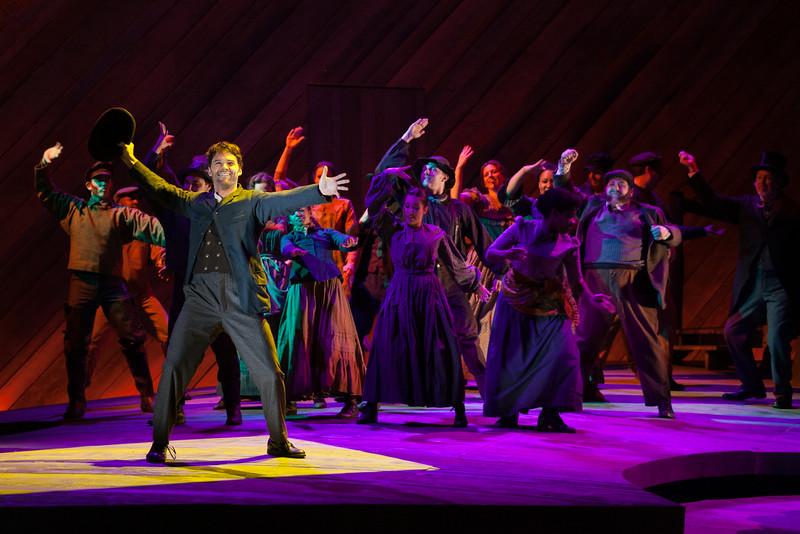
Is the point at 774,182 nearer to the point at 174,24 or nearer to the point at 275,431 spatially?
the point at 275,431

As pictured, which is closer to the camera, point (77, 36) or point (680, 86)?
point (77, 36)

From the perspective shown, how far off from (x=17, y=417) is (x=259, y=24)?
442 centimetres

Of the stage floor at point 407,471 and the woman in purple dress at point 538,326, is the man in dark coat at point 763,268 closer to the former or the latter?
the stage floor at point 407,471

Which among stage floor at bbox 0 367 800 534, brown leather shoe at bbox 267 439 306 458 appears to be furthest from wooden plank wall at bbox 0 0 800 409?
brown leather shoe at bbox 267 439 306 458

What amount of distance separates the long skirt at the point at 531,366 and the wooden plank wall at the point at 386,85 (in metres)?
4.21

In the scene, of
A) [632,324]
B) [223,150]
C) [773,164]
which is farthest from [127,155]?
[773,164]

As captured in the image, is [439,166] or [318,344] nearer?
[439,166]

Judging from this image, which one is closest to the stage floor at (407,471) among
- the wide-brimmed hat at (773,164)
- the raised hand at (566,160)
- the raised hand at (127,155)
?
the raised hand at (127,155)

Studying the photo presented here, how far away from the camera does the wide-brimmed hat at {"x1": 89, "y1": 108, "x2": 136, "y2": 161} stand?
12.4 ft

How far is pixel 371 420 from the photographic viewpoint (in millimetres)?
4945

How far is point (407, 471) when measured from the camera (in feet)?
10.7

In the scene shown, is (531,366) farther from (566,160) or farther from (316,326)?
(316,326)

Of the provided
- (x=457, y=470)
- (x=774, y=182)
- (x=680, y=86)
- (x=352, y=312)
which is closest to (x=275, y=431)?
(x=457, y=470)

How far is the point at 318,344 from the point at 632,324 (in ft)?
6.42
